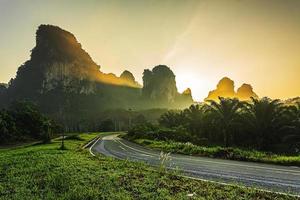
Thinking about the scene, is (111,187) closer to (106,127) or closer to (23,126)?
(23,126)

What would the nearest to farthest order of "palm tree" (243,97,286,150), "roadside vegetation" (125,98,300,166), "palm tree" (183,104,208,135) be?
"roadside vegetation" (125,98,300,166)
"palm tree" (243,97,286,150)
"palm tree" (183,104,208,135)

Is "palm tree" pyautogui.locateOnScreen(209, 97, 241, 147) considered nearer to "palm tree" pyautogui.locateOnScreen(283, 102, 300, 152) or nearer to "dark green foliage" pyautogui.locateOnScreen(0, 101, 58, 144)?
"palm tree" pyautogui.locateOnScreen(283, 102, 300, 152)

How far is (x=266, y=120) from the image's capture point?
1660 inches

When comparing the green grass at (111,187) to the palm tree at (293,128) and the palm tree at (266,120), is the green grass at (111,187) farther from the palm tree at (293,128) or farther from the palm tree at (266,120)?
the palm tree at (266,120)

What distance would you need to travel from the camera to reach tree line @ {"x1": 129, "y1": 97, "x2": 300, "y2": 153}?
132ft

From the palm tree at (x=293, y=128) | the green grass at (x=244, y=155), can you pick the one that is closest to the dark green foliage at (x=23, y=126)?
the palm tree at (x=293, y=128)

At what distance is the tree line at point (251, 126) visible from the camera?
40188 millimetres

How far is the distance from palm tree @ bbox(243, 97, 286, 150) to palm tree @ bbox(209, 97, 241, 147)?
3.31m

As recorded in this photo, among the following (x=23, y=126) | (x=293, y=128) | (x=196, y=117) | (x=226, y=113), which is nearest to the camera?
(x=293, y=128)

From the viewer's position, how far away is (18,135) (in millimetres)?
66562

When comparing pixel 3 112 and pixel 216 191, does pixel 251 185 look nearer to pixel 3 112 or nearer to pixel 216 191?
pixel 216 191

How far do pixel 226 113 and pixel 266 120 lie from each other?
6.71 m

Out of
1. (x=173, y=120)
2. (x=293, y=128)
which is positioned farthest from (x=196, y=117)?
(x=293, y=128)

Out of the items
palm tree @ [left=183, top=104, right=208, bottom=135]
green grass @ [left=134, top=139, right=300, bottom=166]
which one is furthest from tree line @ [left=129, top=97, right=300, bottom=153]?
green grass @ [left=134, top=139, right=300, bottom=166]
